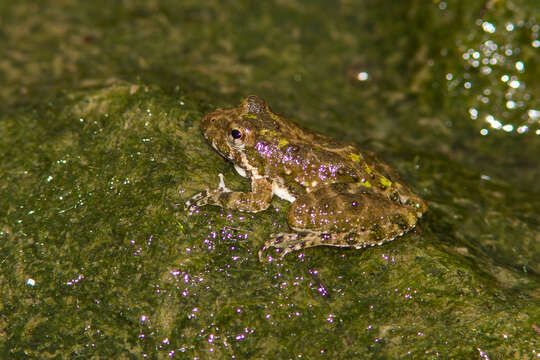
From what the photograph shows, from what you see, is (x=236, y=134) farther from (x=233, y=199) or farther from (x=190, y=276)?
(x=190, y=276)

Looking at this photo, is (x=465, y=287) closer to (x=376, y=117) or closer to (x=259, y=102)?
(x=259, y=102)

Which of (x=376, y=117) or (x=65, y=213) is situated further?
(x=376, y=117)

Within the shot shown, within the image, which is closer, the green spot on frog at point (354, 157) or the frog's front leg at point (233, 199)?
the frog's front leg at point (233, 199)

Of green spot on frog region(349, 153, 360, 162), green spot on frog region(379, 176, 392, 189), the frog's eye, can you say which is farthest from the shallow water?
green spot on frog region(349, 153, 360, 162)

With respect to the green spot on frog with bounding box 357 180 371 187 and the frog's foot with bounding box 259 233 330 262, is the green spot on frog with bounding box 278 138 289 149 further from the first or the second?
the frog's foot with bounding box 259 233 330 262

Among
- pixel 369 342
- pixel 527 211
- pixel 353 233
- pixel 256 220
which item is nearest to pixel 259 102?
pixel 256 220

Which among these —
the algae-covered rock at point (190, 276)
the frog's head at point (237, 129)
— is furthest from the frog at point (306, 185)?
the algae-covered rock at point (190, 276)

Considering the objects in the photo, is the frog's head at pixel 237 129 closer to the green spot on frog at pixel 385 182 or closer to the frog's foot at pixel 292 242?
the frog's foot at pixel 292 242
